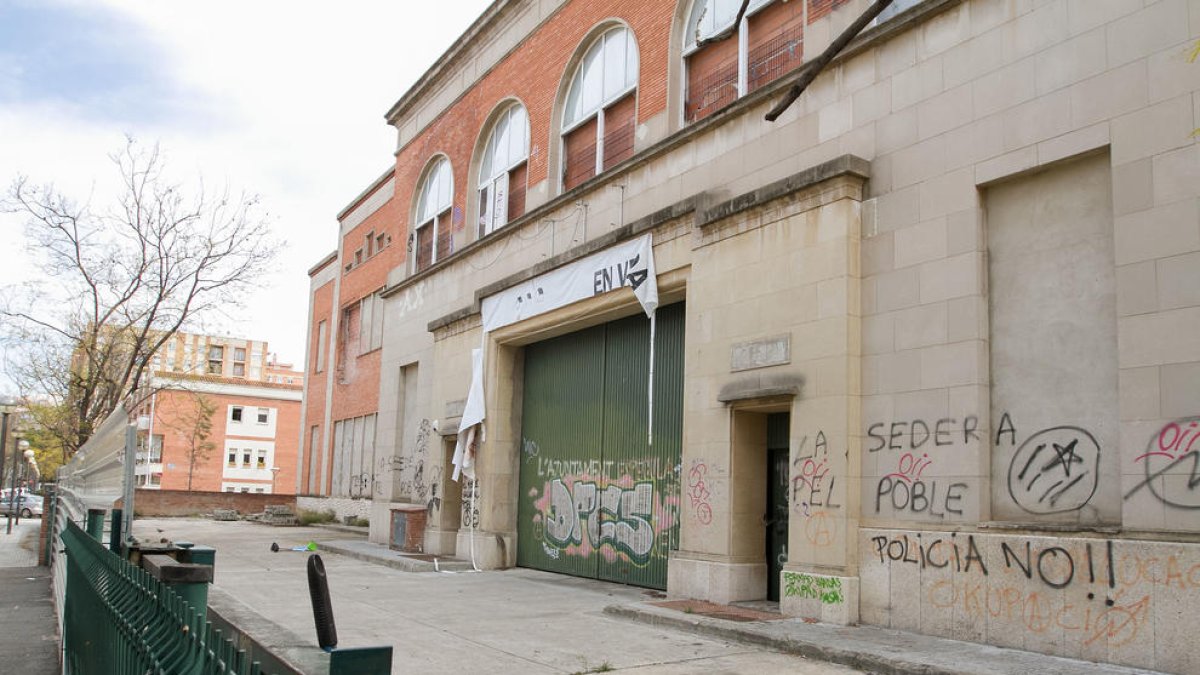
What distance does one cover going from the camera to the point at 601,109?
1719 centimetres

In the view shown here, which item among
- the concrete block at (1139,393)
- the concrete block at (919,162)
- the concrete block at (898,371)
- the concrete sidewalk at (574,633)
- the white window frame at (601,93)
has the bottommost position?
the concrete sidewalk at (574,633)

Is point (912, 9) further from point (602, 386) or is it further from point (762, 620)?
point (602, 386)

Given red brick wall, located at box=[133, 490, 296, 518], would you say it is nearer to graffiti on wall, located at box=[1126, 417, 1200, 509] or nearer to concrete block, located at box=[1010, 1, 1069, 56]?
concrete block, located at box=[1010, 1, 1069, 56]

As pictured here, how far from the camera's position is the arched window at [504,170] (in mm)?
19969

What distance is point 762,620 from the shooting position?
10.3m

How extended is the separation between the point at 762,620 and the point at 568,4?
1269 centimetres

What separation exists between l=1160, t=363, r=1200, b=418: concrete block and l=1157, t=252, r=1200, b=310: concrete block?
1.74 feet

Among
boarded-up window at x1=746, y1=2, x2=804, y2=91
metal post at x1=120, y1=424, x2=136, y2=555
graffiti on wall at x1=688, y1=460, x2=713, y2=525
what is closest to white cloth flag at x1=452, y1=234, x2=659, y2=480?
graffiti on wall at x1=688, y1=460, x2=713, y2=525

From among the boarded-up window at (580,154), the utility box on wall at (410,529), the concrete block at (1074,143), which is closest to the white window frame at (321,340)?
the utility box on wall at (410,529)

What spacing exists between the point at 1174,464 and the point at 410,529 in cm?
1552

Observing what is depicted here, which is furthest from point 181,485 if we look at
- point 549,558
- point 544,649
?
point 544,649

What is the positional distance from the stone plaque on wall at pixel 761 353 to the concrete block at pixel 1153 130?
414 cm

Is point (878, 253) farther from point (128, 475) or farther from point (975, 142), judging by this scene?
point (128, 475)

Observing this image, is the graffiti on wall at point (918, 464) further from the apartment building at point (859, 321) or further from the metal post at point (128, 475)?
the metal post at point (128, 475)
